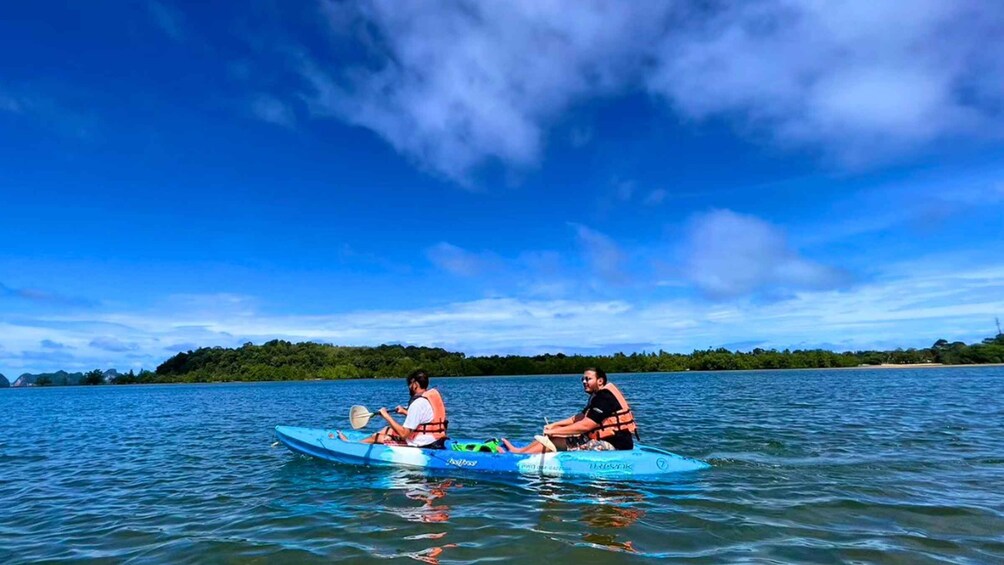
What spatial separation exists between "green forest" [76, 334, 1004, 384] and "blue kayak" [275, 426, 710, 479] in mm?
115084

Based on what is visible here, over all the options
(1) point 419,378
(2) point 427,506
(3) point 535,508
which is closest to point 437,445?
(1) point 419,378

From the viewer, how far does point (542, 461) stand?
10883 mm

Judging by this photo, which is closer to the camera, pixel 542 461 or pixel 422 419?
pixel 542 461

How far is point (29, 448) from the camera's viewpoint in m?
18.1

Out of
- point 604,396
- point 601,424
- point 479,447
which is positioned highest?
point 604,396

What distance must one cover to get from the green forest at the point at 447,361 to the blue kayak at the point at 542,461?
115 m

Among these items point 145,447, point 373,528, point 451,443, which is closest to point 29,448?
point 145,447

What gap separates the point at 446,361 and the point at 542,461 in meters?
123

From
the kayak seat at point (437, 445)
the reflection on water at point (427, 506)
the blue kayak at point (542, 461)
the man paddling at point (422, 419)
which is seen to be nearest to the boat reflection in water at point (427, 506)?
the reflection on water at point (427, 506)

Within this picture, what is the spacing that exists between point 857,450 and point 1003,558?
7.36 m

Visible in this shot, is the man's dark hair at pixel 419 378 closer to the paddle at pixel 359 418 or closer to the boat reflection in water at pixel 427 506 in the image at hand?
the boat reflection in water at pixel 427 506

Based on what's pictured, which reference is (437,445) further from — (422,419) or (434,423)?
(422,419)

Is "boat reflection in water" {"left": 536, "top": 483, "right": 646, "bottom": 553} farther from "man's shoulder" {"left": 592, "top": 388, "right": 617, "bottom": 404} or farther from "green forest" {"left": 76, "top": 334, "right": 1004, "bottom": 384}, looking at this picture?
"green forest" {"left": 76, "top": 334, "right": 1004, "bottom": 384}

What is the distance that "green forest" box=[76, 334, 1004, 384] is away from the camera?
126m
